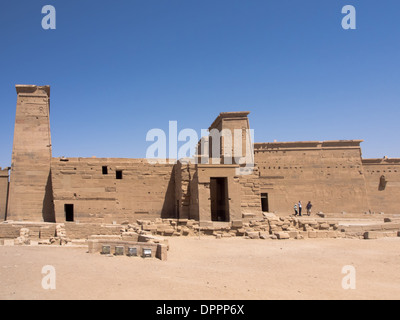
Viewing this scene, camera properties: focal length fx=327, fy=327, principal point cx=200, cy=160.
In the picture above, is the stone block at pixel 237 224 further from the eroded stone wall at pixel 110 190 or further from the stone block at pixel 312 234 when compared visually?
the eroded stone wall at pixel 110 190

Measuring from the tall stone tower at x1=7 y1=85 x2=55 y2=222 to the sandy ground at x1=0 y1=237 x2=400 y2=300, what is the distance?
761cm

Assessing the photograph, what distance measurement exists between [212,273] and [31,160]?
14986mm

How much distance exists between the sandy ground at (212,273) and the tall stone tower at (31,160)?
7607 millimetres

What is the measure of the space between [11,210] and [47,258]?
35.8 ft

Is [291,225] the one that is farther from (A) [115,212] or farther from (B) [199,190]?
(A) [115,212]

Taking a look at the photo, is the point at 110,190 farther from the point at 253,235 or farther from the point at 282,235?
the point at 282,235

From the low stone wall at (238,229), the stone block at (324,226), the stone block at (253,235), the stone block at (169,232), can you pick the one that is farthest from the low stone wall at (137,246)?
the stone block at (324,226)

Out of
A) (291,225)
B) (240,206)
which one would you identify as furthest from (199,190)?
(291,225)

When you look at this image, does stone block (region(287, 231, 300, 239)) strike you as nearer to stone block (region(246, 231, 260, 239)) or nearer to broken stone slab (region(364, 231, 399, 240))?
stone block (region(246, 231, 260, 239))

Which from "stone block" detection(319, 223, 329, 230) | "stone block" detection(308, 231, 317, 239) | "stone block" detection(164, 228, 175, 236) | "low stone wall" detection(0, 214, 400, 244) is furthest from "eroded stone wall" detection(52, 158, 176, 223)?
"stone block" detection(319, 223, 329, 230)

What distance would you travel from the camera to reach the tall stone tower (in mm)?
18391

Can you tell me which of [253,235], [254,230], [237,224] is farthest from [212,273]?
[254,230]

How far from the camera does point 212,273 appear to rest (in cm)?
798
